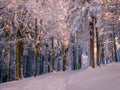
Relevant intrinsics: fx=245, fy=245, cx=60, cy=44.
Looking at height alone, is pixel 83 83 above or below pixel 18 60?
Answer: below

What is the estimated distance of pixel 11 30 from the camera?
84.9 feet

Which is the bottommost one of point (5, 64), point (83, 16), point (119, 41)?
point (5, 64)

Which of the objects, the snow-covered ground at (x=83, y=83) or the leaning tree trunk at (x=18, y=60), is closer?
the snow-covered ground at (x=83, y=83)

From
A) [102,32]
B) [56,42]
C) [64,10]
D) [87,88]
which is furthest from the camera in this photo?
[102,32]

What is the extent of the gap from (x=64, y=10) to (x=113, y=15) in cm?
983

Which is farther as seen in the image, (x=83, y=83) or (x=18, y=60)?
(x=18, y=60)

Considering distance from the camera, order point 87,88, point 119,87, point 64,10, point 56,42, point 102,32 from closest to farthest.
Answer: point 119,87 < point 87,88 < point 64,10 < point 56,42 < point 102,32

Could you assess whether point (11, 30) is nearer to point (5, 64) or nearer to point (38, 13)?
point (38, 13)

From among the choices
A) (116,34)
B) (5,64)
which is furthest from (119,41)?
(5,64)

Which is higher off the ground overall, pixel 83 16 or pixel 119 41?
pixel 83 16

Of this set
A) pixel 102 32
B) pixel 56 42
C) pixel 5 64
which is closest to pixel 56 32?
pixel 56 42

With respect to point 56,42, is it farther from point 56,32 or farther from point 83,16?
point 83,16

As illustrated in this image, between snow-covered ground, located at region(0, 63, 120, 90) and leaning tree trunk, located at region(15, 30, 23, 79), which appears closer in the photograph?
snow-covered ground, located at region(0, 63, 120, 90)

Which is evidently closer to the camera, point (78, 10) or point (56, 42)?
point (78, 10)
